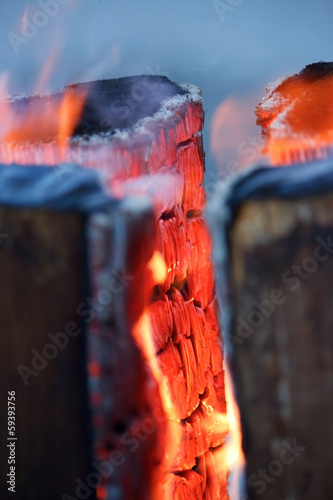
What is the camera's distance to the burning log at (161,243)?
109cm

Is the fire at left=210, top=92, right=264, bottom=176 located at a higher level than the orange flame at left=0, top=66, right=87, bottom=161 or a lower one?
higher

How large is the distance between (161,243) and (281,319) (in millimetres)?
338

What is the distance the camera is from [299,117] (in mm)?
1192

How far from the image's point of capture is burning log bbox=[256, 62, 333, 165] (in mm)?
1035

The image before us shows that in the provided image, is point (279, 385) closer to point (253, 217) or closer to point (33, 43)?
point (253, 217)

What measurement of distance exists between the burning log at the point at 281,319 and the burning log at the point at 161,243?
187mm

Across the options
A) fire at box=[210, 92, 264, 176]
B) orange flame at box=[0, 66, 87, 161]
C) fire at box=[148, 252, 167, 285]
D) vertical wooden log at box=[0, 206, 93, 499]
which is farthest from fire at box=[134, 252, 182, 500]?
fire at box=[210, 92, 264, 176]

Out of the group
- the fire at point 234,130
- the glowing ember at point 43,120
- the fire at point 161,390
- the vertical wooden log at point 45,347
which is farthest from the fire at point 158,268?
the fire at point 234,130

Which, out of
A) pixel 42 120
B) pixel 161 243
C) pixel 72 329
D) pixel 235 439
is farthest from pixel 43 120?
pixel 235 439

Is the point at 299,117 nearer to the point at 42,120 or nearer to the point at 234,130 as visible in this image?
the point at 42,120

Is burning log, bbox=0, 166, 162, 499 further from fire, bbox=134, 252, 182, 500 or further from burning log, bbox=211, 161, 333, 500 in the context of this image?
burning log, bbox=211, 161, 333, 500

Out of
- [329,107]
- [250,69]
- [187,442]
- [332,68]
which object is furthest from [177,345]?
[250,69]

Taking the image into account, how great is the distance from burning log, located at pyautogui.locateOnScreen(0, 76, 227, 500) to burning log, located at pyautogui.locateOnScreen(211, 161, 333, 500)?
19 cm

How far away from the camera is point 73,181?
1.06m
